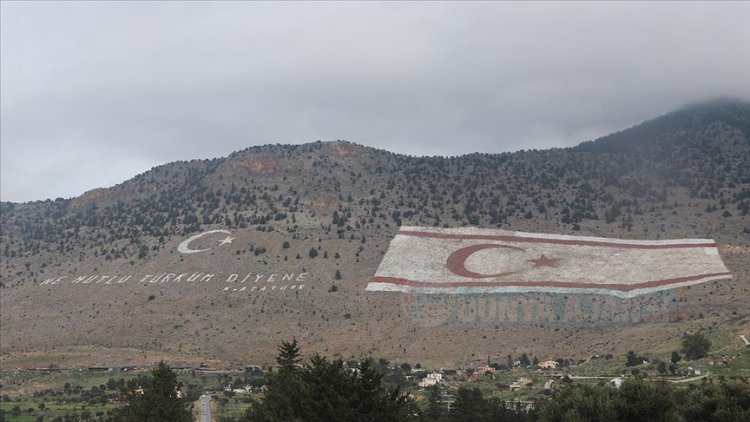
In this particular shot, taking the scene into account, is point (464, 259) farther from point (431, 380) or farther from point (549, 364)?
point (431, 380)

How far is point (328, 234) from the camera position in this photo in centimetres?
12056

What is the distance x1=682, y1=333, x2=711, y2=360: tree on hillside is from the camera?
2499 inches

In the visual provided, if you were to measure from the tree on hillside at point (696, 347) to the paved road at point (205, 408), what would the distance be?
41960mm

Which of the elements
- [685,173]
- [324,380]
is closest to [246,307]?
[324,380]

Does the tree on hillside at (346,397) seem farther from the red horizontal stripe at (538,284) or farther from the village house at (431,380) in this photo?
the red horizontal stripe at (538,284)

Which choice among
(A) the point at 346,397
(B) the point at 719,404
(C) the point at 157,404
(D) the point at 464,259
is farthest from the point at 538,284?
(A) the point at 346,397

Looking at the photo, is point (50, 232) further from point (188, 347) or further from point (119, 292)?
point (188, 347)

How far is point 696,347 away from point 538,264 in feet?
136

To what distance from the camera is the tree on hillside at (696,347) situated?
63.5 m

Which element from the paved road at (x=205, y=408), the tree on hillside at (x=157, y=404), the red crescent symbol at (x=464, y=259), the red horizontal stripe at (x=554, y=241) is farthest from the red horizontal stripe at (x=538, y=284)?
the tree on hillside at (x=157, y=404)

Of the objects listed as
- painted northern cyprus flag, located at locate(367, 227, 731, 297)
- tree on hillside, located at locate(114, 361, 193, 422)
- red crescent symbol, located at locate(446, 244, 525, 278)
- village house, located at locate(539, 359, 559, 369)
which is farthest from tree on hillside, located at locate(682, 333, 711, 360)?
tree on hillside, located at locate(114, 361, 193, 422)

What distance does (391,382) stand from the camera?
68.6 meters

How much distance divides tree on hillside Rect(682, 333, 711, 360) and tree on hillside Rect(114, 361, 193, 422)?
45.1 meters

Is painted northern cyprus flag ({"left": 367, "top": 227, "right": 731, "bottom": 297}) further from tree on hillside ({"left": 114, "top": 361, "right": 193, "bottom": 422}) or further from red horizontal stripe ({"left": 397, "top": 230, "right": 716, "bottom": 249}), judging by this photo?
tree on hillside ({"left": 114, "top": 361, "right": 193, "bottom": 422})
